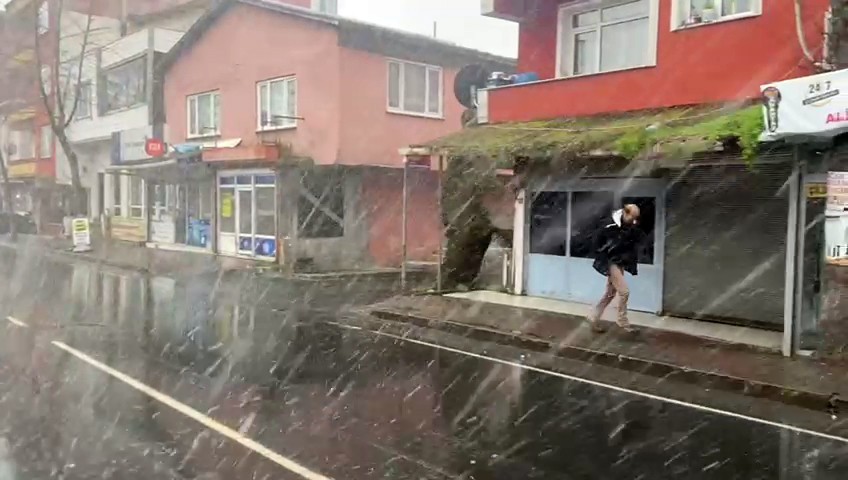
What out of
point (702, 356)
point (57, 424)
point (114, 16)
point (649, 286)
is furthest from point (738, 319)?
point (114, 16)

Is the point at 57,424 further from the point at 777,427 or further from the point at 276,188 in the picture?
the point at 276,188

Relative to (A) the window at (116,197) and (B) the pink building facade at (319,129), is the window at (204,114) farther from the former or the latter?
(A) the window at (116,197)

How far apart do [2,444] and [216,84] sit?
19.5m

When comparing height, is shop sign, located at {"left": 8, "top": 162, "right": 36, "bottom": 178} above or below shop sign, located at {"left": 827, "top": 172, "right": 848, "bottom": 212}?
above

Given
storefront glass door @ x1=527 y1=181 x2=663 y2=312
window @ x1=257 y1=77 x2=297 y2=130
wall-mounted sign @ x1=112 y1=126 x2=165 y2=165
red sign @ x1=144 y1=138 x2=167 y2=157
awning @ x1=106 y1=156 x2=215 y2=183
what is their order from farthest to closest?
wall-mounted sign @ x1=112 y1=126 x2=165 y2=165, red sign @ x1=144 y1=138 x2=167 y2=157, awning @ x1=106 y1=156 x2=215 y2=183, window @ x1=257 y1=77 x2=297 y2=130, storefront glass door @ x1=527 y1=181 x2=663 y2=312

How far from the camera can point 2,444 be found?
243 inches

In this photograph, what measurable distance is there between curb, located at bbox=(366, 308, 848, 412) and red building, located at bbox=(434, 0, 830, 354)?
156 cm

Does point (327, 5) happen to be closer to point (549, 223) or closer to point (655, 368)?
point (549, 223)

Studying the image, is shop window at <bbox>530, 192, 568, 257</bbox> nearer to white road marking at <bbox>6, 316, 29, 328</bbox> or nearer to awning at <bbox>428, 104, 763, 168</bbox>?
awning at <bbox>428, 104, 763, 168</bbox>

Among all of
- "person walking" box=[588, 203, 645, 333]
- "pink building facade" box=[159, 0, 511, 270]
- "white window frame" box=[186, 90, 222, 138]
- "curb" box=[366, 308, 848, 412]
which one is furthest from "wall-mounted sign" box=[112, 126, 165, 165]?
"person walking" box=[588, 203, 645, 333]

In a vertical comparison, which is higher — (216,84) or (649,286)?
(216,84)

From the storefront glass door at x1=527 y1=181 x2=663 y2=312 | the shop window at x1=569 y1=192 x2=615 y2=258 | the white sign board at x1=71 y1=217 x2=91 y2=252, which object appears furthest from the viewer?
the white sign board at x1=71 y1=217 x2=91 y2=252

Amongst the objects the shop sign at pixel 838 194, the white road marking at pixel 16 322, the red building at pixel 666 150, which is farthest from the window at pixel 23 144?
the shop sign at pixel 838 194

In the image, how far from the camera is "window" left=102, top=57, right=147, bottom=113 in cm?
2919
